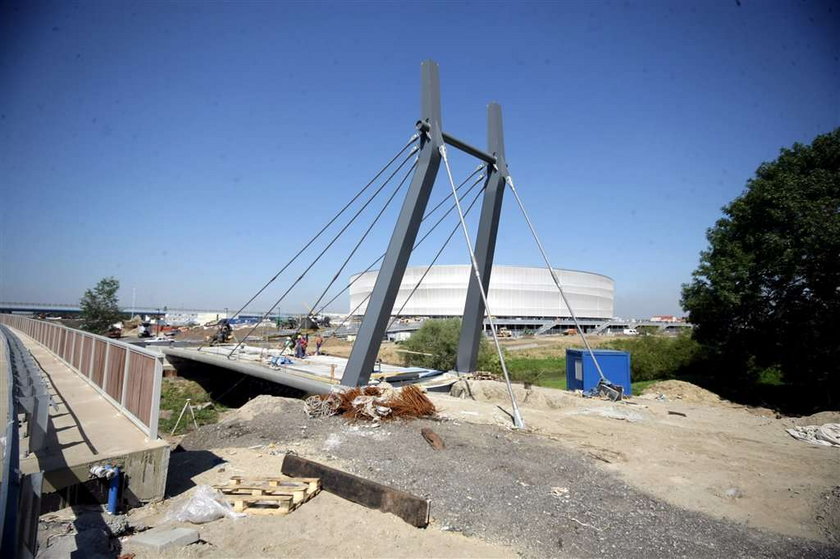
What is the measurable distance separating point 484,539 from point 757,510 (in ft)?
11.7

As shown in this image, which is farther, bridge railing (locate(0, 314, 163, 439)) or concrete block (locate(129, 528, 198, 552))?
bridge railing (locate(0, 314, 163, 439))

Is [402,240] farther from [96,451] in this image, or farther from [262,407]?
[96,451]

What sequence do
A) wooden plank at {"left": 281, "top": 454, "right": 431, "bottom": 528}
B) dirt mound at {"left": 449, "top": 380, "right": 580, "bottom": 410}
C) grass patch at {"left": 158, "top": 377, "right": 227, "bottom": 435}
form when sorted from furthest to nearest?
1. grass patch at {"left": 158, "top": 377, "right": 227, "bottom": 435}
2. dirt mound at {"left": 449, "top": 380, "right": 580, "bottom": 410}
3. wooden plank at {"left": 281, "top": 454, "right": 431, "bottom": 528}

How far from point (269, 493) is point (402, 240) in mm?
7920

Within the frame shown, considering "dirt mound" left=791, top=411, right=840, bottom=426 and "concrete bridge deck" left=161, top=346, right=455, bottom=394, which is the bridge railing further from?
"dirt mound" left=791, top=411, right=840, bottom=426

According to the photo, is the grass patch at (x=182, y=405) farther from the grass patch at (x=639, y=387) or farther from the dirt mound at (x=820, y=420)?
the grass patch at (x=639, y=387)

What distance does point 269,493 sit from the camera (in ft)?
17.6

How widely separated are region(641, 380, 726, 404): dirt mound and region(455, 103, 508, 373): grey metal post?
6.24 metres

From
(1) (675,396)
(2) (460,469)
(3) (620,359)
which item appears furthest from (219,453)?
(1) (675,396)

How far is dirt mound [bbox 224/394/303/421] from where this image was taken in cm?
1016

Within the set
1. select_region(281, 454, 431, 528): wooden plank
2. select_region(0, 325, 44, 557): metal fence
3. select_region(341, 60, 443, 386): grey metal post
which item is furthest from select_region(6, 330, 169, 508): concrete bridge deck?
select_region(341, 60, 443, 386): grey metal post

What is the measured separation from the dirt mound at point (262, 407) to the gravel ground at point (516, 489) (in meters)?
0.66

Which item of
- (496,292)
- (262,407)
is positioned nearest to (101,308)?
(262,407)

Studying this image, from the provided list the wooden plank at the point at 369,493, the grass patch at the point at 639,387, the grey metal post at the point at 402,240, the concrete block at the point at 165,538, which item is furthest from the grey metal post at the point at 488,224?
the concrete block at the point at 165,538
